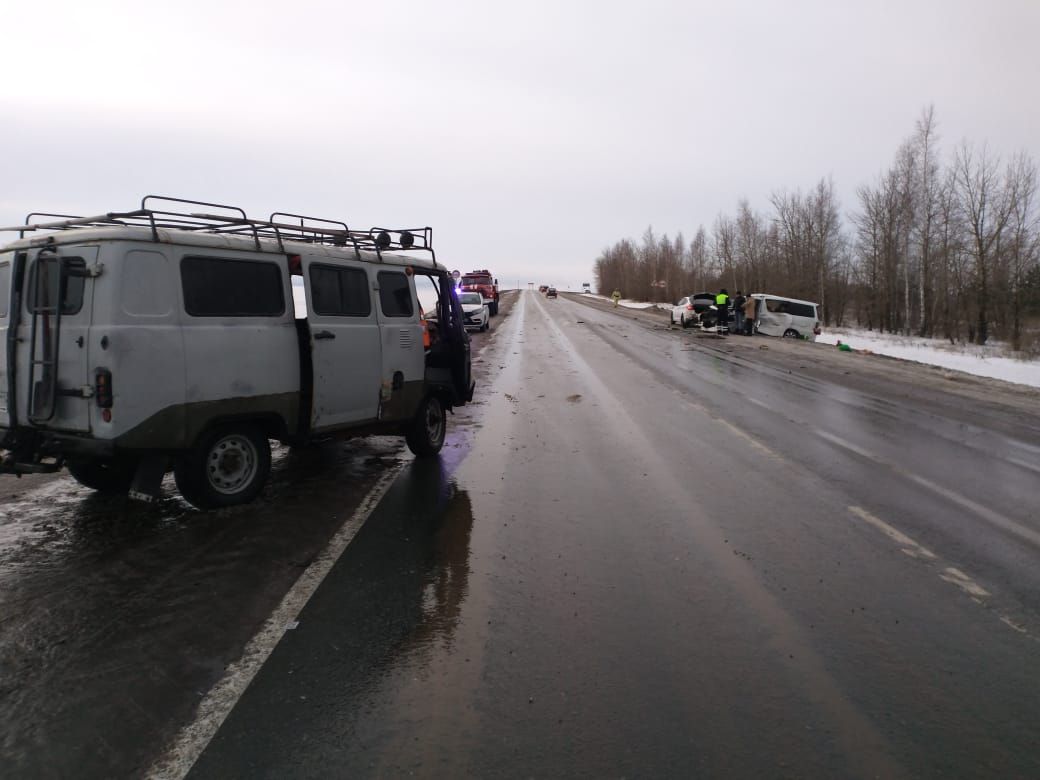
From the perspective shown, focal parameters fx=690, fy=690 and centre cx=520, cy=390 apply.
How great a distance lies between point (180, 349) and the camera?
5.26 metres

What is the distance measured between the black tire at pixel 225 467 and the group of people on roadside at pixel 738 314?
2872 cm

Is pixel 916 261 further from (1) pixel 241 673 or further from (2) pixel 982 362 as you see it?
(1) pixel 241 673

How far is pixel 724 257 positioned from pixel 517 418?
84169 mm

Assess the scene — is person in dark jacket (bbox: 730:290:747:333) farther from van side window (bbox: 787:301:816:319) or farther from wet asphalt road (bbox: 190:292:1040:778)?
wet asphalt road (bbox: 190:292:1040:778)

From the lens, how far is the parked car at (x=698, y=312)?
33625mm

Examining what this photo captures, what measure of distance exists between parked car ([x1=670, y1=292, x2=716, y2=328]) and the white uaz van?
28.6m

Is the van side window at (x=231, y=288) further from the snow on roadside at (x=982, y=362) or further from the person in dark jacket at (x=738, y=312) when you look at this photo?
the person in dark jacket at (x=738, y=312)

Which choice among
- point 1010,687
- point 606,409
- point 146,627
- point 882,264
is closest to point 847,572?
point 1010,687

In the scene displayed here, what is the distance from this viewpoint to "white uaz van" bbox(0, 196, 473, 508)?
5.01m

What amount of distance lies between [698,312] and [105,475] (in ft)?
104

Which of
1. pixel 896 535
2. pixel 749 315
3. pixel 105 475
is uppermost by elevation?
pixel 749 315

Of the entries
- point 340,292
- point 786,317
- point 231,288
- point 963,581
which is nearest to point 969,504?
point 963,581

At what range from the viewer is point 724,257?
291 feet

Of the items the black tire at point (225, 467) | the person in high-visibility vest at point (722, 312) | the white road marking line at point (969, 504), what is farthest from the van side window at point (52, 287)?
the person in high-visibility vest at point (722, 312)
